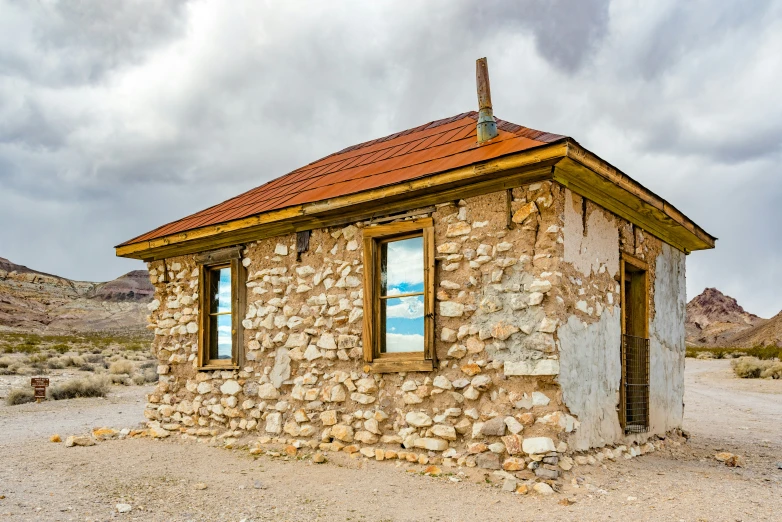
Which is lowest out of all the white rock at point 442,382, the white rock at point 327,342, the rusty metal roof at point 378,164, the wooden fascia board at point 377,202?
the white rock at point 442,382

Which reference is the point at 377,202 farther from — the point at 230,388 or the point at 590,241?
the point at 230,388

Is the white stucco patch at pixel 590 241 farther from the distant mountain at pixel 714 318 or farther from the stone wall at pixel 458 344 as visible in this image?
the distant mountain at pixel 714 318

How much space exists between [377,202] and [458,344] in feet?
6.19

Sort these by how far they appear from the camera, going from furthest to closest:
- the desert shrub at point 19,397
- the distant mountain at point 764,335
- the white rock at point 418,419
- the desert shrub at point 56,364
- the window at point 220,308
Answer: the distant mountain at point 764,335 < the desert shrub at point 56,364 < the desert shrub at point 19,397 < the window at point 220,308 < the white rock at point 418,419

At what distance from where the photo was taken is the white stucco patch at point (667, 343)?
878cm

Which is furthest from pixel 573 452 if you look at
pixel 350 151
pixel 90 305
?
pixel 90 305

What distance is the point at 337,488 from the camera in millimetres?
6402

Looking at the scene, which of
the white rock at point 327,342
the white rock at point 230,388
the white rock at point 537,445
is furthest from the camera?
the white rock at point 230,388

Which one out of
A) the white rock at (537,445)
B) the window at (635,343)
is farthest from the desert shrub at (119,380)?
the white rock at (537,445)

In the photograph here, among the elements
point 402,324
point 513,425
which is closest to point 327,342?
point 402,324

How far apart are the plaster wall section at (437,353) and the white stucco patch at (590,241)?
9.6 inches

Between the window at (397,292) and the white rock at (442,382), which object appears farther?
the window at (397,292)

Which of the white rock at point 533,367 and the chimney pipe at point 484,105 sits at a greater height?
the chimney pipe at point 484,105

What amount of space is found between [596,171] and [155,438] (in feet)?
23.4
